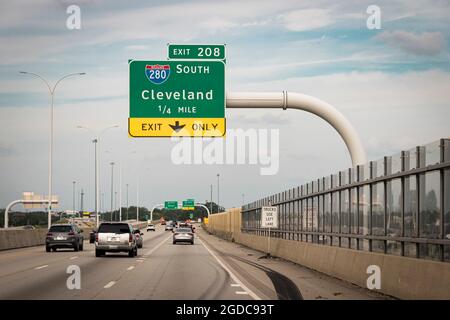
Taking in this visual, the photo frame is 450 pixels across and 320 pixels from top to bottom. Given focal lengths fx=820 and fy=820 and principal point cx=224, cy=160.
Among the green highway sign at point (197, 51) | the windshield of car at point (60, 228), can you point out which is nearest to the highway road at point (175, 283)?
the green highway sign at point (197, 51)

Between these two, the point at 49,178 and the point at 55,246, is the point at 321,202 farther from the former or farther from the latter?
the point at 49,178

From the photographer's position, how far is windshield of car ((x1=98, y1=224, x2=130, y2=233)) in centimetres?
3988

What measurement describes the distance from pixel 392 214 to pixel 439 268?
5200 millimetres

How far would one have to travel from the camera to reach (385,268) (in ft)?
62.2

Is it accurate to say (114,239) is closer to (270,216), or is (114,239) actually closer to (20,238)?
(270,216)

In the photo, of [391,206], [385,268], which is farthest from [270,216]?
[385,268]

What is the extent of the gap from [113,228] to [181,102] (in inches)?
407

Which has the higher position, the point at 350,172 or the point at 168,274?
the point at 350,172

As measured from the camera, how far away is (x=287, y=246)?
122ft

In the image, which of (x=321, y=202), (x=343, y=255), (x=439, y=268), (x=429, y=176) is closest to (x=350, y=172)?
(x=343, y=255)

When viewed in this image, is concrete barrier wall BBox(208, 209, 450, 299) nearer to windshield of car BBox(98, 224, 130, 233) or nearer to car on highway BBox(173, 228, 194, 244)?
windshield of car BBox(98, 224, 130, 233)

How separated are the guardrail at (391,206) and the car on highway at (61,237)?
1851 cm

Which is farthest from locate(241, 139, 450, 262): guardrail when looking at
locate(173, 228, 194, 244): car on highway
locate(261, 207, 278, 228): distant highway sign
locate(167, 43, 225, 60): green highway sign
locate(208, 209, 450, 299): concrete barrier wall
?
locate(173, 228, 194, 244): car on highway

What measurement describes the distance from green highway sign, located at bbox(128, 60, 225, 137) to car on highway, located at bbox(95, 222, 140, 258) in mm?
8777
